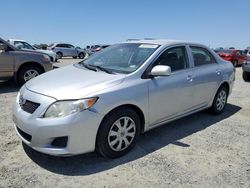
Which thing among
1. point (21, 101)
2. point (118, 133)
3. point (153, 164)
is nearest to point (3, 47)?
point (21, 101)

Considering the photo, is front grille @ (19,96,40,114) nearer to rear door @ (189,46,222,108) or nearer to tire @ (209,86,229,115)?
rear door @ (189,46,222,108)

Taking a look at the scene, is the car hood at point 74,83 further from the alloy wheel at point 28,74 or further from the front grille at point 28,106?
the alloy wheel at point 28,74

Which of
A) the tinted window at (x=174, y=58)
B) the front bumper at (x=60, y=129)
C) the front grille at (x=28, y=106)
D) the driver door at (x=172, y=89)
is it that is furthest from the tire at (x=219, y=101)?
the front grille at (x=28, y=106)

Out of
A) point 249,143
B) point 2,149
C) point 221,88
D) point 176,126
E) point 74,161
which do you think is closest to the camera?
point 74,161

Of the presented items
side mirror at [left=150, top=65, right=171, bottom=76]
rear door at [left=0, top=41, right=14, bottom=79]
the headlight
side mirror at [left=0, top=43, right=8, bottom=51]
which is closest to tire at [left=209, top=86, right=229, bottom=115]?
side mirror at [left=150, top=65, right=171, bottom=76]

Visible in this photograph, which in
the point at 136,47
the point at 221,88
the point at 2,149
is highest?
the point at 136,47

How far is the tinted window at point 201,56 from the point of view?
5115mm

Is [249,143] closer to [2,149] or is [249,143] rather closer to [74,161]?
[74,161]

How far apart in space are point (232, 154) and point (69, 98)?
252cm

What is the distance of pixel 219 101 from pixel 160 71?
8.03ft

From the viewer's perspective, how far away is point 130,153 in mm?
3936

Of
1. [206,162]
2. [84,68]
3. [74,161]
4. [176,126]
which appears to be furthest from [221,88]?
[74,161]

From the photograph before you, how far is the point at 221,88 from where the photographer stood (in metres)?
5.79

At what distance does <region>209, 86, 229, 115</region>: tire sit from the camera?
570 centimetres
